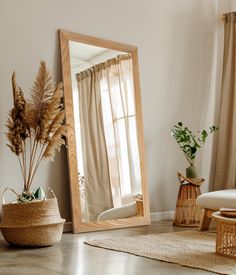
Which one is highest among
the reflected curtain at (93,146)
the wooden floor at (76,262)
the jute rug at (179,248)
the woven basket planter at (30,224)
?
the reflected curtain at (93,146)

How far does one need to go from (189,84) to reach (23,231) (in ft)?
8.11

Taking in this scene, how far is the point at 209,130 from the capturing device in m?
5.20

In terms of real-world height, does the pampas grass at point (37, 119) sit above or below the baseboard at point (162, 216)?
above

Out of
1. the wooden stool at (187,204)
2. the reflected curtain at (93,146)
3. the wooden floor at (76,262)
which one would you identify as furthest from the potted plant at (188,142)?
the wooden floor at (76,262)

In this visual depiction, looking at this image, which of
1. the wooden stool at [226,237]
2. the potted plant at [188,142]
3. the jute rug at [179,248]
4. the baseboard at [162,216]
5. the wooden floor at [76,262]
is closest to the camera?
the wooden floor at [76,262]

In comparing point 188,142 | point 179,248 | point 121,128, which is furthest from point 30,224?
point 188,142

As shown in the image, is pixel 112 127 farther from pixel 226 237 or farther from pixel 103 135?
pixel 226 237

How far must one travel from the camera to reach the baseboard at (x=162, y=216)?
476 cm

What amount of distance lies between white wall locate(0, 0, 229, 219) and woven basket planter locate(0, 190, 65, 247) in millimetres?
454

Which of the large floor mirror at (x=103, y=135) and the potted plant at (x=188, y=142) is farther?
the potted plant at (x=188, y=142)

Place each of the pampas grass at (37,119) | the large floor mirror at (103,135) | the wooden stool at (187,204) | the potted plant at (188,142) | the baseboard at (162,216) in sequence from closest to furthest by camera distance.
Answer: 1. the pampas grass at (37,119)
2. the large floor mirror at (103,135)
3. the wooden stool at (187,204)
4. the potted plant at (188,142)
5. the baseboard at (162,216)

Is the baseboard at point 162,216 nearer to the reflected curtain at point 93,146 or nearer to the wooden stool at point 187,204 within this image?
the wooden stool at point 187,204

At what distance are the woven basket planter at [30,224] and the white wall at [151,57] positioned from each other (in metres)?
0.45

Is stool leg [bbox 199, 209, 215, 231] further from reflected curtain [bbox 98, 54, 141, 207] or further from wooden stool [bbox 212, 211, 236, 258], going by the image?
wooden stool [bbox 212, 211, 236, 258]
